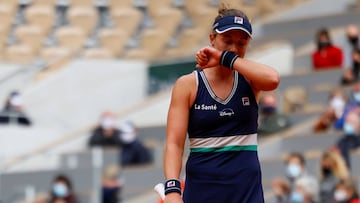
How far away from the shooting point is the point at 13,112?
20.7m

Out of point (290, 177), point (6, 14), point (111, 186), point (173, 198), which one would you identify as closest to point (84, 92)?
point (6, 14)

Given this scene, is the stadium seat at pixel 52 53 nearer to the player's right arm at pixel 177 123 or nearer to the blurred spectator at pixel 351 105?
the blurred spectator at pixel 351 105

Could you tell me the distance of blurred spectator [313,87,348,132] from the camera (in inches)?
737

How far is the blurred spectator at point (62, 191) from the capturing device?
17266 millimetres

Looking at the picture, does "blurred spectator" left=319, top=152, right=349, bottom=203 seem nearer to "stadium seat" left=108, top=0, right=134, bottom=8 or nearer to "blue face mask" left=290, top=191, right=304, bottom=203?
"blue face mask" left=290, top=191, right=304, bottom=203

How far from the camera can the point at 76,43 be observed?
23.1 m

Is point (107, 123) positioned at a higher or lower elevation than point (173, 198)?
higher

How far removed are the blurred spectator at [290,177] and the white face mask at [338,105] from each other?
1519 millimetres

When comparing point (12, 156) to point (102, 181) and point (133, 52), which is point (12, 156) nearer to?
point (102, 181)

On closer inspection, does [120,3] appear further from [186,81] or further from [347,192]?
[186,81]

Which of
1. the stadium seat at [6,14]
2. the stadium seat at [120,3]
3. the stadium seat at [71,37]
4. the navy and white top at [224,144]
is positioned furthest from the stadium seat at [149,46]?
the navy and white top at [224,144]

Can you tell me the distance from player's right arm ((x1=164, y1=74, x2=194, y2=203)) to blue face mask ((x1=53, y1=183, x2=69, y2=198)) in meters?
10.1

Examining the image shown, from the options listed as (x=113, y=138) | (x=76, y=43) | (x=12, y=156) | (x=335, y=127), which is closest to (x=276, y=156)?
(x=335, y=127)

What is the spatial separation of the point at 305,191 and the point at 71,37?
823 cm
